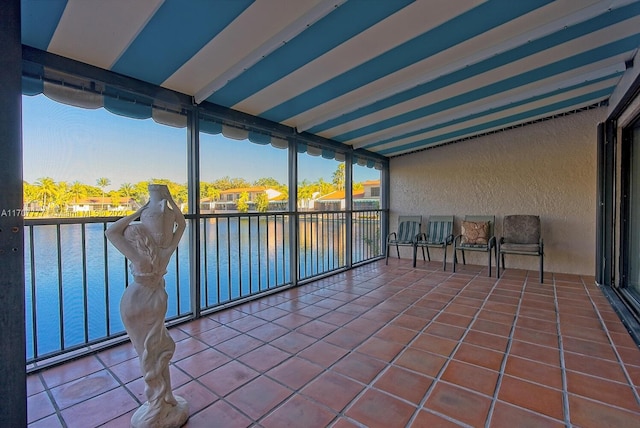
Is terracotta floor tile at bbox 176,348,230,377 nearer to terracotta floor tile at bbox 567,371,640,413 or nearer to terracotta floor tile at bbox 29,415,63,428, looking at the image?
terracotta floor tile at bbox 29,415,63,428

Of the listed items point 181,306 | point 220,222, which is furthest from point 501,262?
point 181,306

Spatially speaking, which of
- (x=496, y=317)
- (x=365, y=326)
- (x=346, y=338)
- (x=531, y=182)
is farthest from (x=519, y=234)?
(x=346, y=338)

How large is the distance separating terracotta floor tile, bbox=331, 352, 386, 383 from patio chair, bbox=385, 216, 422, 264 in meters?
3.31

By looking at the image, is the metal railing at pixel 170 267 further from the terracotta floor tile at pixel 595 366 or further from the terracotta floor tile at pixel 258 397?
the terracotta floor tile at pixel 595 366

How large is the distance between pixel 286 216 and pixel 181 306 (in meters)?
1.55

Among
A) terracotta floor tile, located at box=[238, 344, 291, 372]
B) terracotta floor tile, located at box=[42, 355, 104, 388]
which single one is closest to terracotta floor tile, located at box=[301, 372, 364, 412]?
terracotta floor tile, located at box=[238, 344, 291, 372]

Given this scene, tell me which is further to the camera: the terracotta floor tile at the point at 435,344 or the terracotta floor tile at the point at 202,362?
the terracotta floor tile at the point at 435,344

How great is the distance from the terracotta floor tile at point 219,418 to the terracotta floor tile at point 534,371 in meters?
1.59

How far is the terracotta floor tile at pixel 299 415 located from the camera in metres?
1.46

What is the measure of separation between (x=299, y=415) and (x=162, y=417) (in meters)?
0.64

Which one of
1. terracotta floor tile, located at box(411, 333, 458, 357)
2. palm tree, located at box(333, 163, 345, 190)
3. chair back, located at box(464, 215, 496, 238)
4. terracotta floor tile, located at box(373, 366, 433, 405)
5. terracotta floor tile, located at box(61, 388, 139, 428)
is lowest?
terracotta floor tile, located at box(61, 388, 139, 428)

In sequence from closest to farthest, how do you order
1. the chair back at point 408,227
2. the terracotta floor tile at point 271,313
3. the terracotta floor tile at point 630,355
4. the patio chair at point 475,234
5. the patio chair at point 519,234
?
the terracotta floor tile at point 630,355, the terracotta floor tile at point 271,313, the patio chair at point 519,234, the patio chair at point 475,234, the chair back at point 408,227

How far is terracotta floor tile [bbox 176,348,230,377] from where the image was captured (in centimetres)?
194

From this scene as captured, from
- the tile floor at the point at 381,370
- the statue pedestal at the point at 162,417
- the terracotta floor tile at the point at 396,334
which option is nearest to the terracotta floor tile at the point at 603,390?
the tile floor at the point at 381,370
